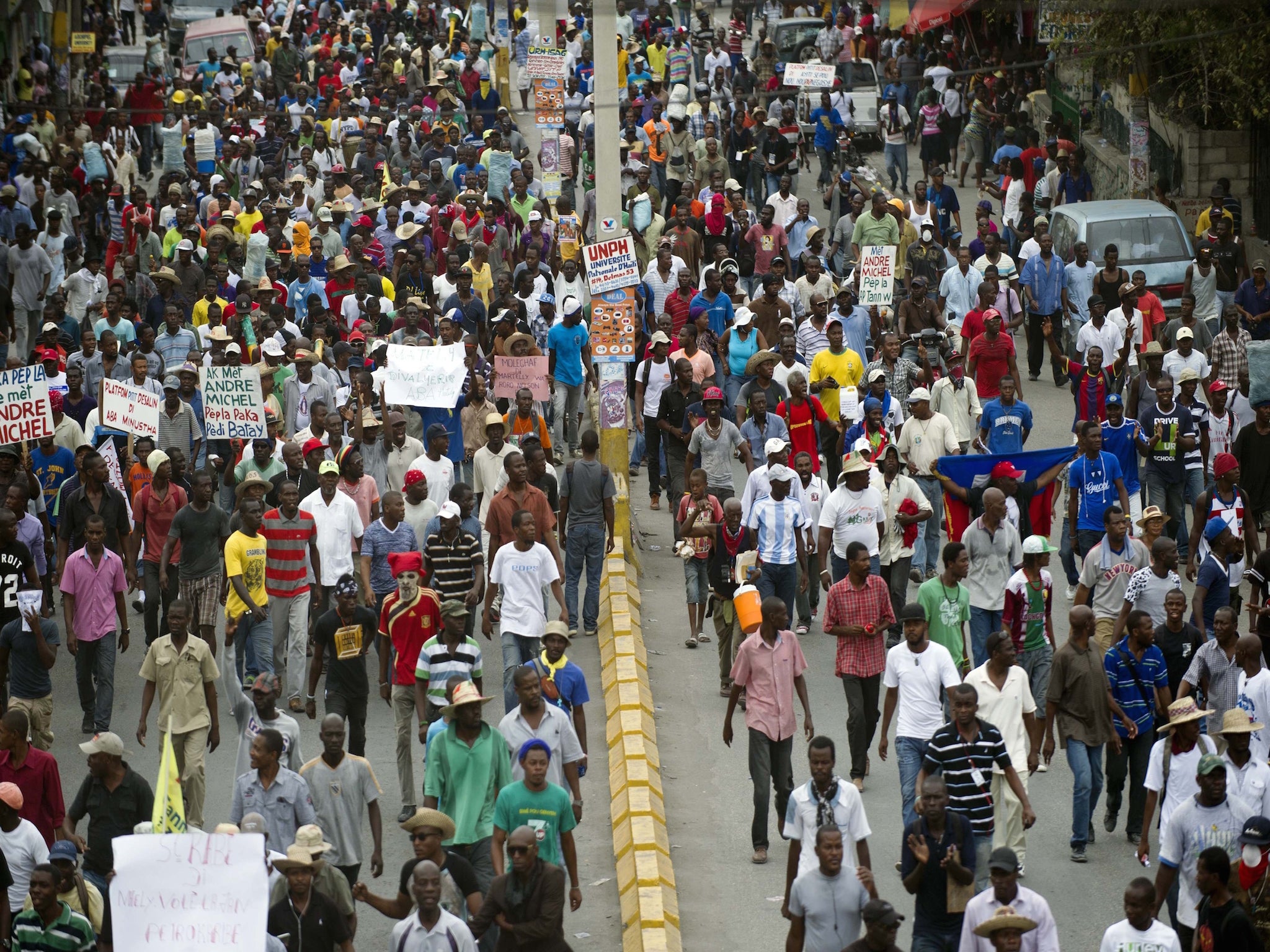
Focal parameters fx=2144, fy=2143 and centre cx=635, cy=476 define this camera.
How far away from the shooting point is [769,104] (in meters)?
32.4

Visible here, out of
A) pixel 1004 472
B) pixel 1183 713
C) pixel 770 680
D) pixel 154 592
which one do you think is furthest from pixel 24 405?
pixel 1183 713

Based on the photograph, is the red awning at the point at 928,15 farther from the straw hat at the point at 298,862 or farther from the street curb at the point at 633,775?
the straw hat at the point at 298,862

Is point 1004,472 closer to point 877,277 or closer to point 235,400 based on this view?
point 235,400

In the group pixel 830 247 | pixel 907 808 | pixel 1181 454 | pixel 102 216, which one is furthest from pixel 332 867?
pixel 102 216

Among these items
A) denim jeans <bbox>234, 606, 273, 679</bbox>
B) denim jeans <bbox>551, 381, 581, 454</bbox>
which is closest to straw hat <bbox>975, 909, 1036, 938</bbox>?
denim jeans <bbox>234, 606, 273, 679</bbox>

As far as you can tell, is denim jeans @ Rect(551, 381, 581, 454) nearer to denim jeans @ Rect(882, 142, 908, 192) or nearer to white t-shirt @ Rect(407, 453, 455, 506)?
white t-shirt @ Rect(407, 453, 455, 506)

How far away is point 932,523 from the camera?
15.5 meters

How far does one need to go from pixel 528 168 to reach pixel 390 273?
3.63 metres

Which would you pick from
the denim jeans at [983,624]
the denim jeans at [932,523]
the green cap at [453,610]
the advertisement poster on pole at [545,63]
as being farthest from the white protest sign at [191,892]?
the advertisement poster on pole at [545,63]

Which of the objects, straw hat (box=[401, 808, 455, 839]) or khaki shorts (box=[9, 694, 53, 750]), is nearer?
straw hat (box=[401, 808, 455, 839])

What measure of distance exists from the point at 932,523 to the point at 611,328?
3.40 metres

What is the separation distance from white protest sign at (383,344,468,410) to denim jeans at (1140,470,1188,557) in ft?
17.9

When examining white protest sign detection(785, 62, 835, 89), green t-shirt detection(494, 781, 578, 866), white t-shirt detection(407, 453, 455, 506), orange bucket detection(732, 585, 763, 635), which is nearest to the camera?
green t-shirt detection(494, 781, 578, 866)

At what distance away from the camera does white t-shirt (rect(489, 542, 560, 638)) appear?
1339 cm
